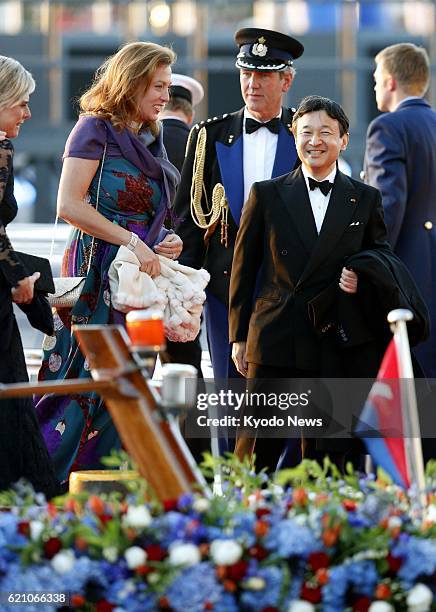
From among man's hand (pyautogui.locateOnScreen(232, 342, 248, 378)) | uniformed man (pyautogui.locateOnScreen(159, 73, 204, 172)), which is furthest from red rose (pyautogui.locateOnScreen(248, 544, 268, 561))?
uniformed man (pyautogui.locateOnScreen(159, 73, 204, 172))

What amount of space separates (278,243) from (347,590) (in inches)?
102

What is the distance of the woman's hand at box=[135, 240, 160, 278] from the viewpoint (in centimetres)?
566

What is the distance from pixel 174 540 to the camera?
10.1ft

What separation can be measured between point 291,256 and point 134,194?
0.65 meters

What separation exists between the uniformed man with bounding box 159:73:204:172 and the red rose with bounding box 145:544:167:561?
4.17 meters

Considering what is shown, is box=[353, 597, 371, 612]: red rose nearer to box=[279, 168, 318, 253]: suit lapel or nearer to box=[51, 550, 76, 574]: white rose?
box=[51, 550, 76, 574]: white rose

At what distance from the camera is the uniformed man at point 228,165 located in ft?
21.0

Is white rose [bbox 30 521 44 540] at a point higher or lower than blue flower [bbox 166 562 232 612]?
higher

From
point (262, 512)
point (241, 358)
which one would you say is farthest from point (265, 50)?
point (262, 512)

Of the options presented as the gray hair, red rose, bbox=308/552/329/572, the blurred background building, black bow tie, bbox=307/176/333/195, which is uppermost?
→ the blurred background building

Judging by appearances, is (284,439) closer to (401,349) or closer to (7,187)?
(7,187)

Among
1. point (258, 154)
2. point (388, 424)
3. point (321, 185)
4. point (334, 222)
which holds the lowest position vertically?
point (388, 424)

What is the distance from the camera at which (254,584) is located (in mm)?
2988

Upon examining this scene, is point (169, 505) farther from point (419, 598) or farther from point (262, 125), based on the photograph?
point (262, 125)
